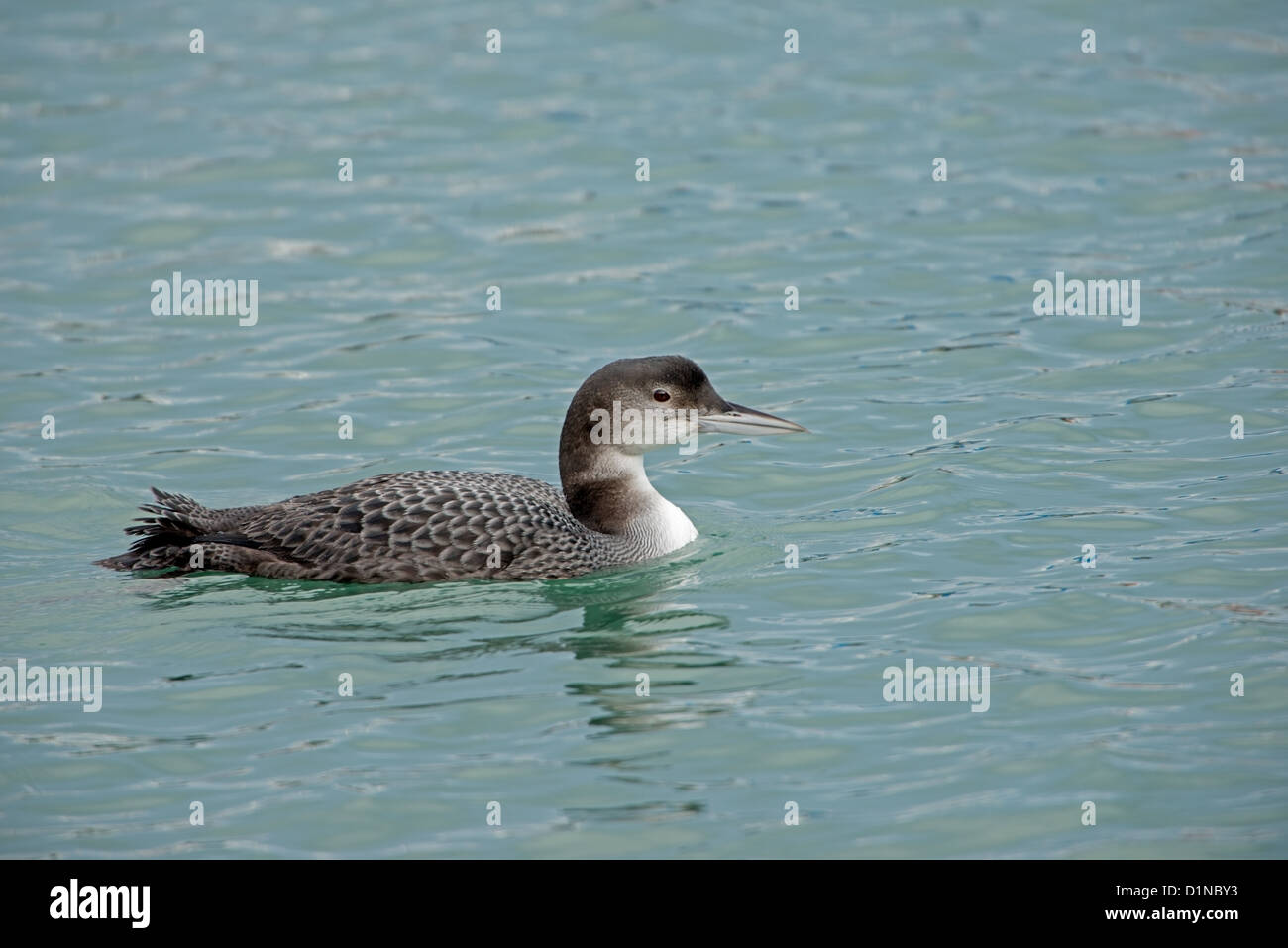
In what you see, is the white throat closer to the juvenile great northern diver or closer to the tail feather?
the juvenile great northern diver

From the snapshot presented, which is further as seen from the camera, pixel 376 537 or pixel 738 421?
pixel 738 421

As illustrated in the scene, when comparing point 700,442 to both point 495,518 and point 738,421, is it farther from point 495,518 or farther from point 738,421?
point 495,518

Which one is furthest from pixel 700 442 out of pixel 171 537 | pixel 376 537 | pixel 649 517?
pixel 171 537

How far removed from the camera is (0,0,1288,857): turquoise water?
646 cm

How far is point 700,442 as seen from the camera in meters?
10.7

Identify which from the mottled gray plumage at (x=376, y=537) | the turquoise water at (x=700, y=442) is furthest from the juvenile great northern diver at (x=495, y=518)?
the turquoise water at (x=700, y=442)

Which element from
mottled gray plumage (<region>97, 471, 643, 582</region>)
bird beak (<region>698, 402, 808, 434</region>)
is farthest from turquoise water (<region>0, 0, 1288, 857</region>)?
bird beak (<region>698, 402, 808, 434</region>)

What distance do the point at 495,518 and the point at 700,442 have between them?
260 centimetres

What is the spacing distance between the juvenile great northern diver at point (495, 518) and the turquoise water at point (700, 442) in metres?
0.14

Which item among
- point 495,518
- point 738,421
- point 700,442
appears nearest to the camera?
point 495,518

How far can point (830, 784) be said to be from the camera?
6.41 m

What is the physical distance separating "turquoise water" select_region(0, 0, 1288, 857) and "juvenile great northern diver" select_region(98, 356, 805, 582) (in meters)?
0.14
